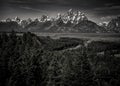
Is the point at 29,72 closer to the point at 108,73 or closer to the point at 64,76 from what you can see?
the point at 64,76

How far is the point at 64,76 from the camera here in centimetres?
4025

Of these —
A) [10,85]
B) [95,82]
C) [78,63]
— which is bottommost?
[95,82]

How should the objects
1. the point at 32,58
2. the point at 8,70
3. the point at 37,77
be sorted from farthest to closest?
the point at 32,58 < the point at 37,77 < the point at 8,70

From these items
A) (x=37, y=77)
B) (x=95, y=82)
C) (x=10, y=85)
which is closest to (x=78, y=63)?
(x=95, y=82)

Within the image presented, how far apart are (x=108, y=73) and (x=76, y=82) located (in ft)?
111

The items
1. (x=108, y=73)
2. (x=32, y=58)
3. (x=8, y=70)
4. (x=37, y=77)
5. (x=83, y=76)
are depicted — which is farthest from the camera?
(x=108, y=73)

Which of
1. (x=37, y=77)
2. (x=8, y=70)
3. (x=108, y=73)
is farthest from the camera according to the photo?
(x=108, y=73)

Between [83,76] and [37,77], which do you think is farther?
[37,77]

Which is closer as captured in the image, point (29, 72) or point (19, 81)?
point (19, 81)

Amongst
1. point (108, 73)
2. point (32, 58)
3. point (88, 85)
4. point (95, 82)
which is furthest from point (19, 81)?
point (108, 73)

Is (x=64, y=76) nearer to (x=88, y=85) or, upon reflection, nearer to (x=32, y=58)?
(x=88, y=85)

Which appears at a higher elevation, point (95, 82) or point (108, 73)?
point (95, 82)

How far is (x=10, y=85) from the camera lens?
1503 inches

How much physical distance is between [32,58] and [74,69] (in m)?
17.1
